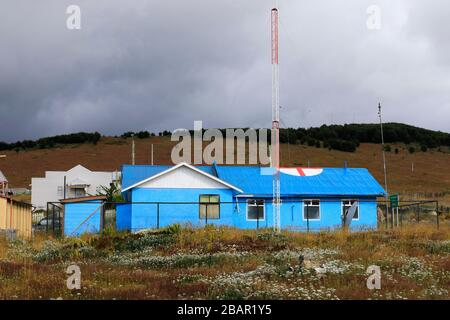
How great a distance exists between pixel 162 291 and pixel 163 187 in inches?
878

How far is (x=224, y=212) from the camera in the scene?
117ft

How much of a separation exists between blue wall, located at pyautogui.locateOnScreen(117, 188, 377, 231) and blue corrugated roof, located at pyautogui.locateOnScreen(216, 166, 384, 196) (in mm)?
617

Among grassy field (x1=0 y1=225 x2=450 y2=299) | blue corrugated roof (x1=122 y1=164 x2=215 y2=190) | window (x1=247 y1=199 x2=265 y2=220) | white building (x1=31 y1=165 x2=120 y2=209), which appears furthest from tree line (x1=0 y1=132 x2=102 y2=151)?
grassy field (x1=0 y1=225 x2=450 y2=299)

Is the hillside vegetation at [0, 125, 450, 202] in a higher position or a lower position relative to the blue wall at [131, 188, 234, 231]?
higher

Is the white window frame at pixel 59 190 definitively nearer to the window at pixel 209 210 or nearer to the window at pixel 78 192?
the window at pixel 78 192

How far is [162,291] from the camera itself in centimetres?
1370

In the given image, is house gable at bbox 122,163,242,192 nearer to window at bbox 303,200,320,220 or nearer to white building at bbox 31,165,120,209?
window at bbox 303,200,320,220

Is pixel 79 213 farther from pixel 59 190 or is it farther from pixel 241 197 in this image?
pixel 59 190

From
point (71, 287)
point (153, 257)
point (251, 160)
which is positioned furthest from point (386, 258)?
point (251, 160)

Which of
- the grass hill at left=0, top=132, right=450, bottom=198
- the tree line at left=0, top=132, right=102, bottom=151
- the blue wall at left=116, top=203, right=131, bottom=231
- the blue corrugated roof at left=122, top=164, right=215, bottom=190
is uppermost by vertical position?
the tree line at left=0, top=132, right=102, bottom=151

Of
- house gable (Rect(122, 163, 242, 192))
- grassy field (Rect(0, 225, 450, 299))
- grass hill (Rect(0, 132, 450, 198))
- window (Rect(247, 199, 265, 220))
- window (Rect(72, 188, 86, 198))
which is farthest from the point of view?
grass hill (Rect(0, 132, 450, 198))

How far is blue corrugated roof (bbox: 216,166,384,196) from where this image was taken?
38.6 metres

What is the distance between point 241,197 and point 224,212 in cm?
243

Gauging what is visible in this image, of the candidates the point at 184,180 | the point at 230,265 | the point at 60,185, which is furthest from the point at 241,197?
the point at 60,185
